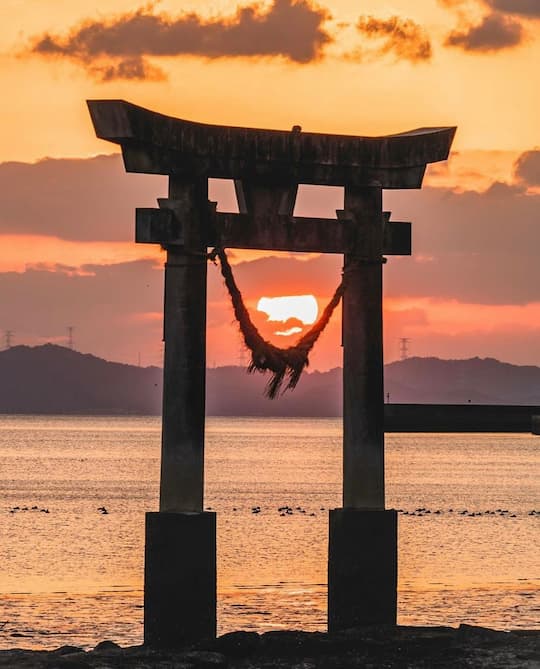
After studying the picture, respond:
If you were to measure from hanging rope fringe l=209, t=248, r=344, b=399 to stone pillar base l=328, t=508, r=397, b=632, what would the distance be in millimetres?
2009

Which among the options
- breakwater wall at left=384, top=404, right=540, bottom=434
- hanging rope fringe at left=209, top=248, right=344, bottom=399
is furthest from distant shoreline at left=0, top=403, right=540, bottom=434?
hanging rope fringe at left=209, top=248, right=344, bottom=399

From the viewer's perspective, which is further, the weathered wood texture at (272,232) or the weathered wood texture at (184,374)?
the weathered wood texture at (272,232)

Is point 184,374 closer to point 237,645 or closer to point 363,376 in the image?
point 363,376

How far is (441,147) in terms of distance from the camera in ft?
65.0

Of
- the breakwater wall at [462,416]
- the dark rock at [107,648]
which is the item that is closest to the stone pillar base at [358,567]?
the dark rock at [107,648]

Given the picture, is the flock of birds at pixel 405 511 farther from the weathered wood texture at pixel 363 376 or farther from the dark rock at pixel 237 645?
A: the dark rock at pixel 237 645

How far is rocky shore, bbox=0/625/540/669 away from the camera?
56.0 feet

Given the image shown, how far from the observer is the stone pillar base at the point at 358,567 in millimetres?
18797

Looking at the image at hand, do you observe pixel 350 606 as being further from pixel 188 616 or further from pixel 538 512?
pixel 538 512

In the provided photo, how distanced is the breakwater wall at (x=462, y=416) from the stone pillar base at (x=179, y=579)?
89393 mm

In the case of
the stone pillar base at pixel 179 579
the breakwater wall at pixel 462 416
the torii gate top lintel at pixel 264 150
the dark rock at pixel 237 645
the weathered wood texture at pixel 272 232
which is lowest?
the dark rock at pixel 237 645

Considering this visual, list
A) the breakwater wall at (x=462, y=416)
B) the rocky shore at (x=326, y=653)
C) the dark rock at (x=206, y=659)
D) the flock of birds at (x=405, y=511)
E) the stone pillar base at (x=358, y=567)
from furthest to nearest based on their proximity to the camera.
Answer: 1. the breakwater wall at (x=462, y=416)
2. the flock of birds at (x=405, y=511)
3. the stone pillar base at (x=358, y=567)
4. the rocky shore at (x=326, y=653)
5. the dark rock at (x=206, y=659)

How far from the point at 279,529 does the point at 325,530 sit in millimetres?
2212

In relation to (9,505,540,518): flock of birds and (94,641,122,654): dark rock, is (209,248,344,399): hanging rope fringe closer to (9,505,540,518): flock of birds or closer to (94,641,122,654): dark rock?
(94,641,122,654): dark rock
